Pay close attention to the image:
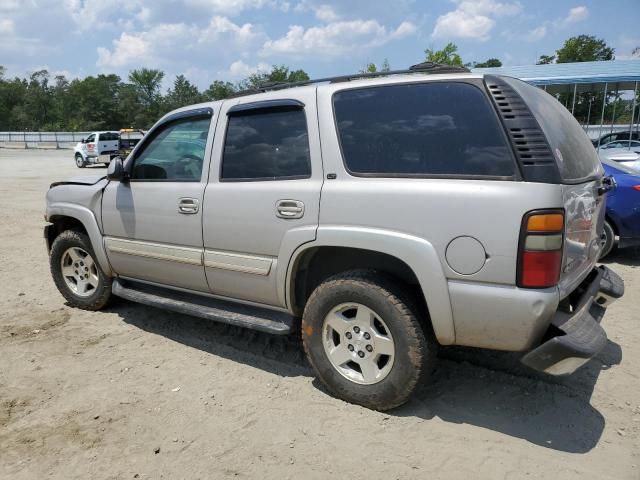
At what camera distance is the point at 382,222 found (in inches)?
117

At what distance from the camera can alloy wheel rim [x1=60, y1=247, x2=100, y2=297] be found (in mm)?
4965

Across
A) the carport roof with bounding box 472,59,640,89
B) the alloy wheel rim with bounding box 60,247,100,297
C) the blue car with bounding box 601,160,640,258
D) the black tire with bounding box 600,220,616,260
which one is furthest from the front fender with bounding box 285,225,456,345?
the carport roof with bounding box 472,59,640,89

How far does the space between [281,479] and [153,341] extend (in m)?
2.16

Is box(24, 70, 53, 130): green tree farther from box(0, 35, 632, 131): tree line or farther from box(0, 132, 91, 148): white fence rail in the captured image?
box(0, 132, 91, 148): white fence rail

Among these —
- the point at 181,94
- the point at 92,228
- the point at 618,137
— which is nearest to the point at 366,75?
the point at 92,228

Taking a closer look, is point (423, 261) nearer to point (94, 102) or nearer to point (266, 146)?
point (266, 146)

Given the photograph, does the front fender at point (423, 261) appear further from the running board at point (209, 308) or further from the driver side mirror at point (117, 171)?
the driver side mirror at point (117, 171)

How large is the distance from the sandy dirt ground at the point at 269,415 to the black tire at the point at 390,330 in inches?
5.7

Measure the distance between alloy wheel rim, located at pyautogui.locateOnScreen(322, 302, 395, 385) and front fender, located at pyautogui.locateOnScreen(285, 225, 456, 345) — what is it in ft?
1.10

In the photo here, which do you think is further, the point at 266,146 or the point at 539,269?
the point at 266,146

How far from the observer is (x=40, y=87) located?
82062mm

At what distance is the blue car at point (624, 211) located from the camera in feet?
20.4

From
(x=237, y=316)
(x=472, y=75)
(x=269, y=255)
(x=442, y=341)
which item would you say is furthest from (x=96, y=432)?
(x=472, y=75)

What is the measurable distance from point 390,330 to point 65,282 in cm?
359
